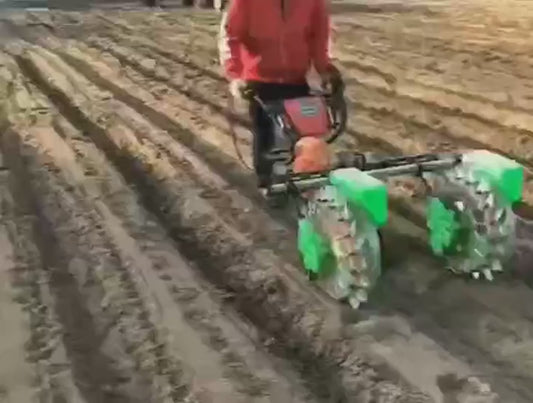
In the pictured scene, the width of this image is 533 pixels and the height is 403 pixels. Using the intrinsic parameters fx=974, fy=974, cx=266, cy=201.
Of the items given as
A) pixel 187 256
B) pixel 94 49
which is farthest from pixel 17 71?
pixel 187 256

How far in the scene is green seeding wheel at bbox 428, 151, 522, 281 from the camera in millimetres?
2018

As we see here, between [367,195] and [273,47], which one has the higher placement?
[273,47]

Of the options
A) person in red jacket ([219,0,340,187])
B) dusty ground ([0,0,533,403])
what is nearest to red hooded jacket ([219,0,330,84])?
person in red jacket ([219,0,340,187])

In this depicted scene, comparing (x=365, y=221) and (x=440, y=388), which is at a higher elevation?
(x=365, y=221)

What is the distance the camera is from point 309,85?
2.50 metres

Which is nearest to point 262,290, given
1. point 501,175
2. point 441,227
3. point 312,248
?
point 312,248

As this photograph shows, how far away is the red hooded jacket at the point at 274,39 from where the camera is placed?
95.2 inches

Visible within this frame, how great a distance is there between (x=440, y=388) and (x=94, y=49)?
14.8 feet

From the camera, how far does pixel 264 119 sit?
2508 millimetres

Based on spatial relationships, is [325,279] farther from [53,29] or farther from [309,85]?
[53,29]

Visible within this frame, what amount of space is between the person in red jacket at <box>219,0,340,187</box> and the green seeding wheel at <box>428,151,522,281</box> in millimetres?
466

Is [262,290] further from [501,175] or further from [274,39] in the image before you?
[274,39]

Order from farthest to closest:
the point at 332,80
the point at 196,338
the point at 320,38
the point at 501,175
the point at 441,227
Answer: the point at 320,38
the point at 332,80
the point at 441,227
the point at 501,175
the point at 196,338

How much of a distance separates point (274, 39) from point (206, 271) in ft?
2.07
